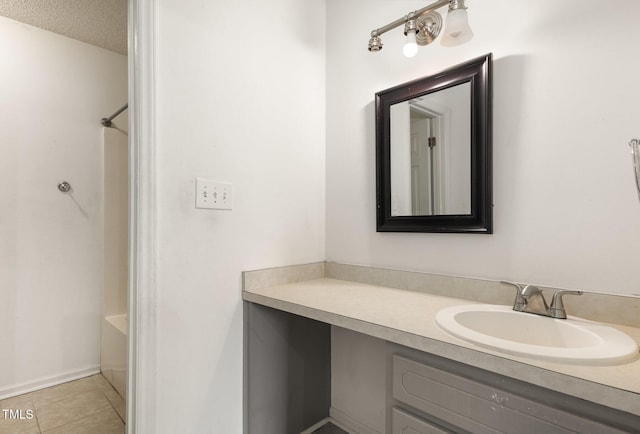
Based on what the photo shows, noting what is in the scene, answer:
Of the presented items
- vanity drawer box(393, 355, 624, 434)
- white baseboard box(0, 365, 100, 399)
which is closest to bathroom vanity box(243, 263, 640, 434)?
vanity drawer box(393, 355, 624, 434)

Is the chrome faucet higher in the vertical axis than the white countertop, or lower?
higher

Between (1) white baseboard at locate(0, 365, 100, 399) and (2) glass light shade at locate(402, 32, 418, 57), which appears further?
(1) white baseboard at locate(0, 365, 100, 399)

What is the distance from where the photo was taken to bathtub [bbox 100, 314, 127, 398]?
178 cm

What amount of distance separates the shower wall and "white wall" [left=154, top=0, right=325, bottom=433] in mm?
1497

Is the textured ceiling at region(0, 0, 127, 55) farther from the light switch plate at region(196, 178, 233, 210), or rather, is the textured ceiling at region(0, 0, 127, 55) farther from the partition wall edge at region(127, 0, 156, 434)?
the light switch plate at region(196, 178, 233, 210)

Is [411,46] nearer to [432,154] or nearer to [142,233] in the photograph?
[432,154]

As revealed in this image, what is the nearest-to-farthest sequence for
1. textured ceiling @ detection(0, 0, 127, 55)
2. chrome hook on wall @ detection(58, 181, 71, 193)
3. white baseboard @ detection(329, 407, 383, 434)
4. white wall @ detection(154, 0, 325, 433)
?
white wall @ detection(154, 0, 325, 433), white baseboard @ detection(329, 407, 383, 434), textured ceiling @ detection(0, 0, 127, 55), chrome hook on wall @ detection(58, 181, 71, 193)

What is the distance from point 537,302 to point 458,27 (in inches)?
35.3

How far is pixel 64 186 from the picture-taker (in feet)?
6.71

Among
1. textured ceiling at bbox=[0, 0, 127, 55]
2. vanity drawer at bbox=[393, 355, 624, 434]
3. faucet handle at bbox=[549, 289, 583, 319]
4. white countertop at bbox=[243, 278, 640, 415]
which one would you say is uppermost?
textured ceiling at bbox=[0, 0, 127, 55]

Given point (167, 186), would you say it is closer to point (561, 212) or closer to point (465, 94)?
point (465, 94)

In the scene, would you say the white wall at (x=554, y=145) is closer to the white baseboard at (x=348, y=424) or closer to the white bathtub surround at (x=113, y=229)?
the white baseboard at (x=348, y=424)

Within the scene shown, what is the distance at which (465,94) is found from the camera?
115 cm

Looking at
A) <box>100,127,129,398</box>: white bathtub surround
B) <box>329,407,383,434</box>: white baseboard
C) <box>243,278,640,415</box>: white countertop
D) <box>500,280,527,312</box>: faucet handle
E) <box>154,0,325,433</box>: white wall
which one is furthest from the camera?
<box>100,127,129,398</box>: white bathtub surround
